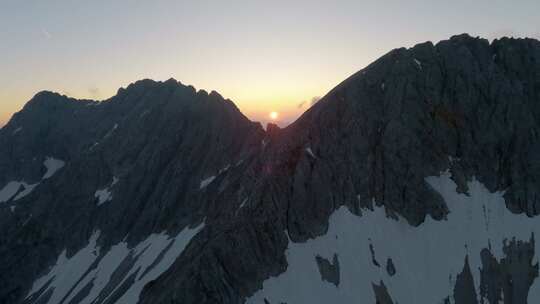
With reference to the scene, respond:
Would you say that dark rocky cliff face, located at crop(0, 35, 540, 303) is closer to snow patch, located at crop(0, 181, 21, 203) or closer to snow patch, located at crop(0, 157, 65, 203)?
snow patch, located at crop(0, 157, 65, 203)

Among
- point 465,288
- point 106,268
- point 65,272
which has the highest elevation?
point 65,272

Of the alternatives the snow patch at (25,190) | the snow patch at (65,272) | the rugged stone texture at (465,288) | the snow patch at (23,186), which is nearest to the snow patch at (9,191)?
the snow patch at (23,186)

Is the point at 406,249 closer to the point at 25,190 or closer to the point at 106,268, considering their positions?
the point at 106,268

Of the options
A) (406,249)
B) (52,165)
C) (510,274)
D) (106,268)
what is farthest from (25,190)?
(510,274)

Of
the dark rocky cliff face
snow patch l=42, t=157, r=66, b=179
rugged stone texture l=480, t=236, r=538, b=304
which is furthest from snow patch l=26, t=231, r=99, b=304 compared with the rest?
rugged stone texture l=480, t=236, r=538, b=304

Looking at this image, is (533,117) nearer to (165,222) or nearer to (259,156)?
(259,156)

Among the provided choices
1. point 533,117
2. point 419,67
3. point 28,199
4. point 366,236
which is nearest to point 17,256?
Answer: point 28,199
